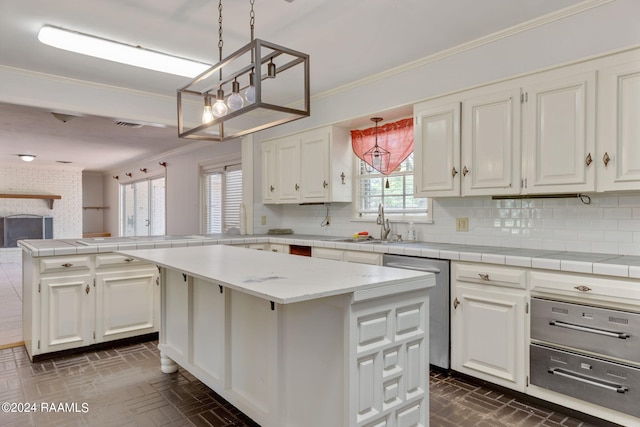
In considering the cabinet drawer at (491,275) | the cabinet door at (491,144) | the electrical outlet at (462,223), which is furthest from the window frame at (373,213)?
the cabinet drawer at (491,275)

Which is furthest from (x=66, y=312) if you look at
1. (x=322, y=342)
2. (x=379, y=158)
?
(x=379, y=158)

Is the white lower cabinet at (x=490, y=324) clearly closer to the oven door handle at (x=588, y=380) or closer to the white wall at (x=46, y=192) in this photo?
the oven door handle at (x=588, y=380)

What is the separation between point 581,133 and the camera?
237cm

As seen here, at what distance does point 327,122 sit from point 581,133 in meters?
2.39

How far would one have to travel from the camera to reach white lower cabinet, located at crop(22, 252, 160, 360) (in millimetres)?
3096

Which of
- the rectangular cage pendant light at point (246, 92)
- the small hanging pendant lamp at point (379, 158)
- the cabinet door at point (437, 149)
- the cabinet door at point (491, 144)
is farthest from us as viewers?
the small hanging pendant lamp at point (379, 158)

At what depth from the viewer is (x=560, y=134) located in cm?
246

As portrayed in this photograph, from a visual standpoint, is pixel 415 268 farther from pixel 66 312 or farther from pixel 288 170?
pixel 66 312

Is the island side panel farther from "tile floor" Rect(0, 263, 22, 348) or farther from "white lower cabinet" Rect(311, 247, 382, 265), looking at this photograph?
"tile floor" Rect(0, 263, 22, 348)

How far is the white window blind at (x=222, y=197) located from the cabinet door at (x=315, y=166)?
Result: 1.94 meters

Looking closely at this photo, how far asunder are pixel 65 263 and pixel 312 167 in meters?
2.40

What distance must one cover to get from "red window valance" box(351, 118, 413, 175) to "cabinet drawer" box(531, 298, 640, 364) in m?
1.83

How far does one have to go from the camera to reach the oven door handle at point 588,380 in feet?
6.63

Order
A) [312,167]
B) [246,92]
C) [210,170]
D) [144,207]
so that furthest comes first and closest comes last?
[144,207], [210,170], [312,167], [246,92]
